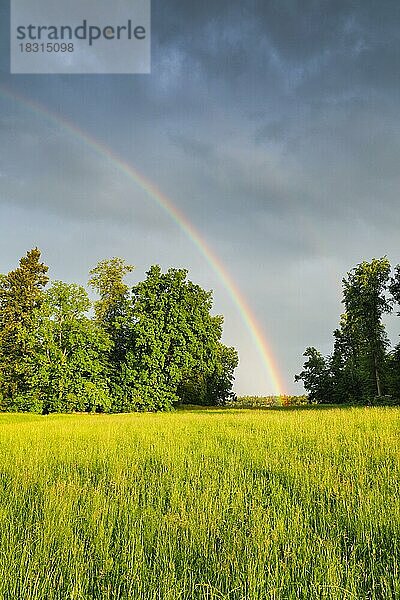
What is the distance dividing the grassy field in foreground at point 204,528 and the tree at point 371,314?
36.8 metres

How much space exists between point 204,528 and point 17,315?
56792mm

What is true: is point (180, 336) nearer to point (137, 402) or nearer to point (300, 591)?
point (137, 402)

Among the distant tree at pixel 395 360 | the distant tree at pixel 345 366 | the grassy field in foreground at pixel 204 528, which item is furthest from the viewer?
the distant tree at pixel 345 366

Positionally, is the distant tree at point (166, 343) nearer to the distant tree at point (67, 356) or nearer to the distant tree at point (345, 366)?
the distant tree at point (67, 356)

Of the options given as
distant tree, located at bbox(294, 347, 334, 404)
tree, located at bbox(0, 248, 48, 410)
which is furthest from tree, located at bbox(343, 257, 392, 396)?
tree, located at bbox(0, 248, 48, 410)

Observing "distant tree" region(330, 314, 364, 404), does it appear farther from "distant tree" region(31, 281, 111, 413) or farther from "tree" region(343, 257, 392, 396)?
"distant tree" region(31, 281, 111, 413)

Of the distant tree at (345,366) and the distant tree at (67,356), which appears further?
the distant tree at (345,366)

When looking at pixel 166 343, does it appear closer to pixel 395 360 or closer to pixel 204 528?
pixel 395 360

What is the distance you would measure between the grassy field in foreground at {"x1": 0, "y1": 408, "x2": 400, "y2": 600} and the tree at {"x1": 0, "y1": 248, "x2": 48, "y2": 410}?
134 ft

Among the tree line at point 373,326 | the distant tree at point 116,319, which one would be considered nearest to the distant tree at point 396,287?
the tree line at point 373,326

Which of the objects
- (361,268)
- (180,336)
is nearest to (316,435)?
(180,336)

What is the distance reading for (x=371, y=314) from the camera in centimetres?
4603

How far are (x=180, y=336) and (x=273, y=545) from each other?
38847 millimetres

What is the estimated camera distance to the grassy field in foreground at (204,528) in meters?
4.03
